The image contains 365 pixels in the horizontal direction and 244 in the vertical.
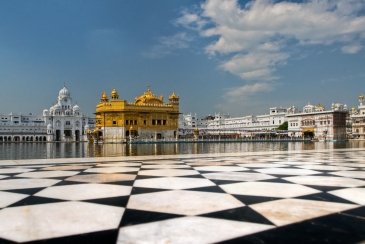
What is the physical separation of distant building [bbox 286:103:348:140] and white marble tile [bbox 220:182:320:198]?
74.5 m

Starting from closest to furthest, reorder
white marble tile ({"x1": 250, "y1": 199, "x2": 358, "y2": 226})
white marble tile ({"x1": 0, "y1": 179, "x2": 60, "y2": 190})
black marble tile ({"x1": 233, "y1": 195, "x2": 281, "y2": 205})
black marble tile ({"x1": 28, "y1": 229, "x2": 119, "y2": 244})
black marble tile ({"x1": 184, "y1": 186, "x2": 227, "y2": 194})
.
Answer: black marble tile ({"x1": 28, "y1": 229, "x2": 119, "y2": 244}), white marble tile ({"x1": 250, "y1": 199, "x2": 358, "y2": 226}), black marble tile ({"x1": 233, "y1": 195, "x2": 281, "y2": 205}), black marble tile ({"x1": 184, "y1": 186, "x2": 227, "y2": 194}), white marble tile ({"x1": 0, "y1": 179, "x2": 60, "y2": 190})

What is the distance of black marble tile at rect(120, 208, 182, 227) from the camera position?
2.52 m

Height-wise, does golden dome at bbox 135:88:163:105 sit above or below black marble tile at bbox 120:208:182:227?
above

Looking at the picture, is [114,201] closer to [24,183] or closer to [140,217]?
[140,217]

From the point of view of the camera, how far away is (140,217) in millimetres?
A: 2662

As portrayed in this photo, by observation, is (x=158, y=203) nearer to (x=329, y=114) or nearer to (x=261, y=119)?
(x=329, y=114)

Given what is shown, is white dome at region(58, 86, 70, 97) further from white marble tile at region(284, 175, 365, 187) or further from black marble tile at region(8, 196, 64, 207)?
black marble tile at region(8, 196, 64, 207)

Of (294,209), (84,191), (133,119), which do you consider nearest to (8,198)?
(84,191)

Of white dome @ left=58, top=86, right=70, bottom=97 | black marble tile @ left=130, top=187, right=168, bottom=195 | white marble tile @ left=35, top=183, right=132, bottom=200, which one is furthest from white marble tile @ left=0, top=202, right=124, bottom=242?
white dome @ left=58, top=86, right=70, bottom=97

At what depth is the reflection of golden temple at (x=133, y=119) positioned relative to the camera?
5831 cm

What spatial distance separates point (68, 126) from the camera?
97250 mm

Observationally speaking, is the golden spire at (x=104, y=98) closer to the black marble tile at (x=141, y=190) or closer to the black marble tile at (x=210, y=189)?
the black marble tile at (x=141, y=190)

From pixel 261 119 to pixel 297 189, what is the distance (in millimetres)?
118318

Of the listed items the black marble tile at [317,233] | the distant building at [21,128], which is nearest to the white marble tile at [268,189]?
the black marble tile at [317,233]
